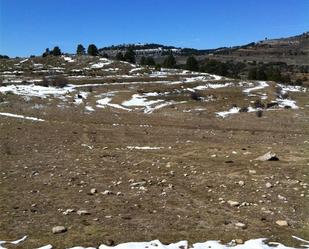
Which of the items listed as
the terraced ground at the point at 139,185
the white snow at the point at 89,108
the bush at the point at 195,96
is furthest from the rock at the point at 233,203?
the bush at the point at 195,96

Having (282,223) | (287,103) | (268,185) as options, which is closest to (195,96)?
(287,103)

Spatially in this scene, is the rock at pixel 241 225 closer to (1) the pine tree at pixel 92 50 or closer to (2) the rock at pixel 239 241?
(2) the rock at pixel 239 241

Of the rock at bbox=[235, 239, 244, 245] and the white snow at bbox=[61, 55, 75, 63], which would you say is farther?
the white snow at bbox=[61, 55, 75, 63]

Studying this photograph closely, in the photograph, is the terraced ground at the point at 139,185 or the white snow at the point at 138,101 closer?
the terraced ground at the point at 139,185

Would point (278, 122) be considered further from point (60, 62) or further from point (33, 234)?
point (60, 62)

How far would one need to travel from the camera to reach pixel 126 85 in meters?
72.2

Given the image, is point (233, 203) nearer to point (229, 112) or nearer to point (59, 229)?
point (59, 229)

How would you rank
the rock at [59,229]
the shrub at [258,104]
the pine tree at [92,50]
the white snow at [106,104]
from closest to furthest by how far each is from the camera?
the rock at [59,229]
the white snow at [106,104]
the shrub at [258,104]
the pine tree at [92,50]

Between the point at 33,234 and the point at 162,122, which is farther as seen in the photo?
the point at 162,122

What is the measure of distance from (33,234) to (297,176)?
8338 millimetres

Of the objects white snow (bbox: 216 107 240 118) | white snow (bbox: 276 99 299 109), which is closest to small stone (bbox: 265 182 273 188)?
white snow (bbox: 216 107 240 118)

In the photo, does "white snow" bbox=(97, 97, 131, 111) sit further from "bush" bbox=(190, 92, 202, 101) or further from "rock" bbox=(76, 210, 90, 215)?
"rock" bbox=(76, 210, 90, 215)

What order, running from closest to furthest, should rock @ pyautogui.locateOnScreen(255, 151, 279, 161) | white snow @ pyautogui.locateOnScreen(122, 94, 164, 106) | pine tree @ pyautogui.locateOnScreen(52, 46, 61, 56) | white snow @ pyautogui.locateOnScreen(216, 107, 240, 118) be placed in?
rock @ pyautogui.locateOnScreen(255, 151, 279, 161) < white snow @ pyautogui.locateOnScreen(216, 107, 240, 118) < white snow @ pyautogui.locateOnScreen(122, 94, 164, 106) < pine tree @ pyautogui.locateOnScreen(52, 46, 61, 56)

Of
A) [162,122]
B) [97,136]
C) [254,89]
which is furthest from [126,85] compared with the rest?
[97,136]
